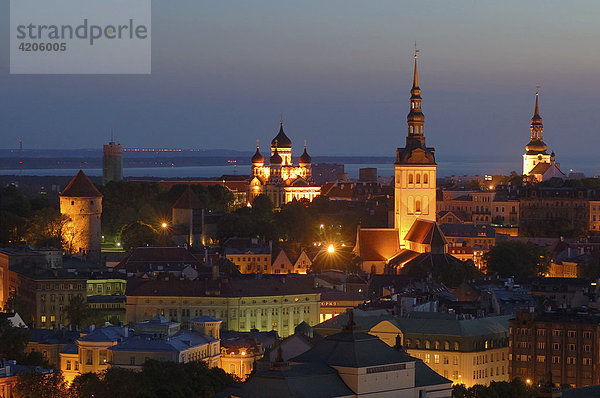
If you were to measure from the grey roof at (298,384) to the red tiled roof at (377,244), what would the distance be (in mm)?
72580

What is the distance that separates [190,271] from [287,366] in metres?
51.9

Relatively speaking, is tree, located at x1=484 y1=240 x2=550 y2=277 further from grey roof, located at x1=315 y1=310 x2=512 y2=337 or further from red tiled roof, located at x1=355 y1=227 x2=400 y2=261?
grey roof, located at x1=315 y1=310 x2=512 y2=337

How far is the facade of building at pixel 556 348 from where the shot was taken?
81875 millimetres

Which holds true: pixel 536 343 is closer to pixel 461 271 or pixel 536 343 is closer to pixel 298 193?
pixel 461 271

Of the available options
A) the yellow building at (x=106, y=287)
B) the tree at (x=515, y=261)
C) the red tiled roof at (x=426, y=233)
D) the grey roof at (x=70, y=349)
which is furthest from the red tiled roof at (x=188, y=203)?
the grey roof at (x=70, y=349)

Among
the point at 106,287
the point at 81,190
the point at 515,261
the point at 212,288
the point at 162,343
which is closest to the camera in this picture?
the point at 162,343

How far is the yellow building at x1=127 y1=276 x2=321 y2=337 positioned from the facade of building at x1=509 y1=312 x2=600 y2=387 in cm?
1722

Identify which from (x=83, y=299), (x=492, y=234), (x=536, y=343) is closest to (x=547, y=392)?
(x=536, y=343)

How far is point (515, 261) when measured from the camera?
12419 centimetres

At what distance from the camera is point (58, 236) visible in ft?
419

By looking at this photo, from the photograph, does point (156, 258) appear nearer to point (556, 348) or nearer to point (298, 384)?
point (556, 348)

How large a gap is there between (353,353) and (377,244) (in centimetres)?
7299

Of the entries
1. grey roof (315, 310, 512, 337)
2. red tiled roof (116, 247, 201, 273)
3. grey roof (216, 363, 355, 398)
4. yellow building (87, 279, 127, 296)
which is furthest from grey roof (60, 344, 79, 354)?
red tiled roof (116, 247, 201, 273)

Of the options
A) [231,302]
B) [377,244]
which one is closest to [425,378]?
[231,302]
